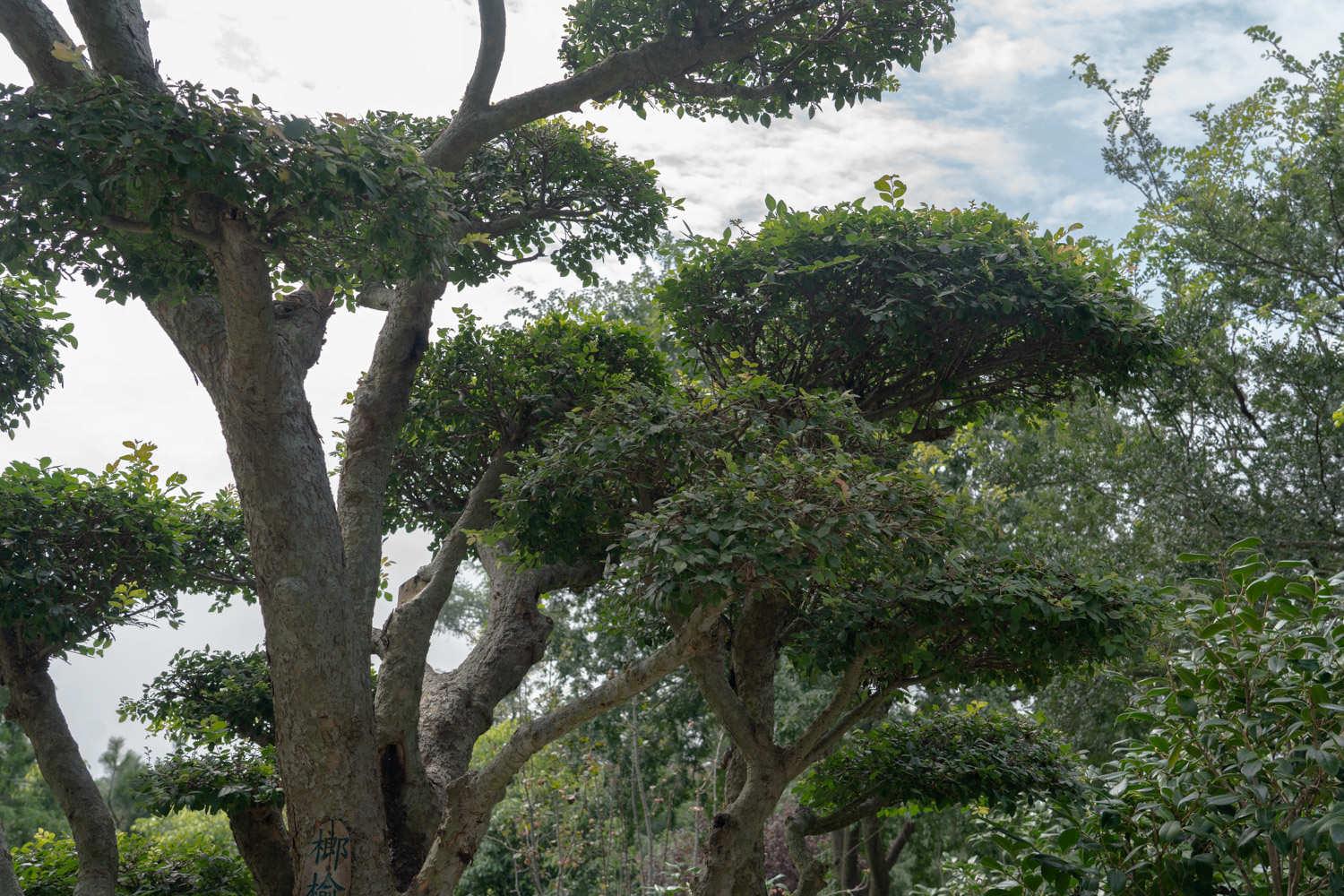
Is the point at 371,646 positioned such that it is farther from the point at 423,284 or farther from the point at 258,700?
the point at 423,284

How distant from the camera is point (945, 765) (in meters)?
5.90

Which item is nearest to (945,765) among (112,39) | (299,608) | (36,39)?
(299,608)

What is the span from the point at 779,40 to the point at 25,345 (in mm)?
4774

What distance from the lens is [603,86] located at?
227 inches

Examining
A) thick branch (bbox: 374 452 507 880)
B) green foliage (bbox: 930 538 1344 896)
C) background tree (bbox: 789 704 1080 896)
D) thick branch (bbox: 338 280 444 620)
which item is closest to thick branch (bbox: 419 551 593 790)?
thick branch (bbox: 374 452 507 880)

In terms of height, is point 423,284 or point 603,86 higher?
point 603,86

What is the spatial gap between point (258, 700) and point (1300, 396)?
8.99 metres

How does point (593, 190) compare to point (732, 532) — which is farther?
point (593, 190)

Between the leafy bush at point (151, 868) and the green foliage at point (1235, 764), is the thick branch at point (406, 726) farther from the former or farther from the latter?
the green foliage at point (1235, 764)

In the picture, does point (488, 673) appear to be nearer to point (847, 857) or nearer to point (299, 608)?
point (299, 608)

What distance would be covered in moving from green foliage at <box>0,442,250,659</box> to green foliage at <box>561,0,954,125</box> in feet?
12.3

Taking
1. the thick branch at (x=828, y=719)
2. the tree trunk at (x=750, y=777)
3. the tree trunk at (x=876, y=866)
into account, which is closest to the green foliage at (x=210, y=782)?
the tree trunk at (x=750, y=777)

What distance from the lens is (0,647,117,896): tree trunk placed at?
589cm

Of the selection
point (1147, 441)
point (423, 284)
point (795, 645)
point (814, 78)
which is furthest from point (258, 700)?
point (1147, 441)
